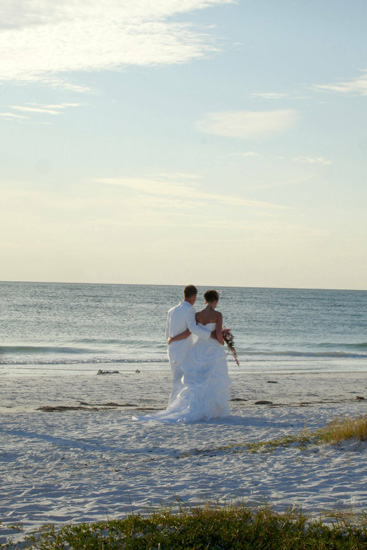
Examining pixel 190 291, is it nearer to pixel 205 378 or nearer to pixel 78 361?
pixel 205 378

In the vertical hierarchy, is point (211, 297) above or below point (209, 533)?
above

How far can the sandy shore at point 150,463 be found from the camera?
633 centimetres

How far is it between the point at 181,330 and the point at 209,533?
20.8 feet

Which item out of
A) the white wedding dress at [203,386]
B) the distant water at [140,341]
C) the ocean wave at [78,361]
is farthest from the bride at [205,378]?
the ocean wave at [78,361]

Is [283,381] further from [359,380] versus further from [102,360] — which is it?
[102,360]

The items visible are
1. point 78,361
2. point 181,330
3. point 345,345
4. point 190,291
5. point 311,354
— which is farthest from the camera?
point 345,345

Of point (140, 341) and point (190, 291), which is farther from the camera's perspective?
point (140, 341)

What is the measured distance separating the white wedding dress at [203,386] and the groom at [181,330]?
136 millimetres

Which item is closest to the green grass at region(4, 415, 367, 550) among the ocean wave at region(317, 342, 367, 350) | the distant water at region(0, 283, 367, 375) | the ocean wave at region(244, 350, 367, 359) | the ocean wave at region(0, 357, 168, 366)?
the distant water at region(0, 283, 367, 375)

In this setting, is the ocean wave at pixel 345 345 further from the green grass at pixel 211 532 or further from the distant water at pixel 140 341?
the green grass at pixel 211 532

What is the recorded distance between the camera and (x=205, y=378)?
11109 mm

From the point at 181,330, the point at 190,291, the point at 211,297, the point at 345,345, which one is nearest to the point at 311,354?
the point at 345,345

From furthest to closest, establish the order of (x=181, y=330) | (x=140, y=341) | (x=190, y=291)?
(x=140, y=341), (x=181, y=330), (x=190, y=291)

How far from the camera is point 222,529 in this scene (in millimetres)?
5215
